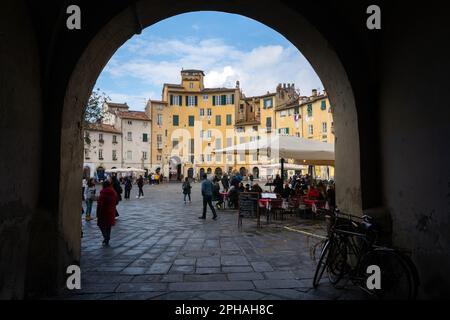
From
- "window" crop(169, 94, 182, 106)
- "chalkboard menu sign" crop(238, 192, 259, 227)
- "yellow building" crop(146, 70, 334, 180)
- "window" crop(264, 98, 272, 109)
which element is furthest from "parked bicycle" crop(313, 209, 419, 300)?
"window" crop(169, 94, 182, 106)

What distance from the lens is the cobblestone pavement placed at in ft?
14.5

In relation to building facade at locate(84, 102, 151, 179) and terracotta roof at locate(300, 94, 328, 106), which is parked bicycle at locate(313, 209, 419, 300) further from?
building facade at locate(84, 102, 151, 179)

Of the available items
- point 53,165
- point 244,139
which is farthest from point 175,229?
point 244,139

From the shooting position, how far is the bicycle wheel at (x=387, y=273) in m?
3.94

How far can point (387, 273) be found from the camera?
4.06 m

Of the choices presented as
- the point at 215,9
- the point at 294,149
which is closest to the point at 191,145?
the point at 294,149

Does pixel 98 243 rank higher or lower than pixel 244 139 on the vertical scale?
lower

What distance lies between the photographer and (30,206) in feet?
13.6

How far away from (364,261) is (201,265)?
264 cm

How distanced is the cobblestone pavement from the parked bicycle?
10.2 inches

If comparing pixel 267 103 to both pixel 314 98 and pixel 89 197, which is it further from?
pixel 89 197

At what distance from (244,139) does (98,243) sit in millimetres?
51939

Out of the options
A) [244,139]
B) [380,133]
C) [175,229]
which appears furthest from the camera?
[244,139]

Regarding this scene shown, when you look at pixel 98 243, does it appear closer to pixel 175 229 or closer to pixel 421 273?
pixel 175 229
